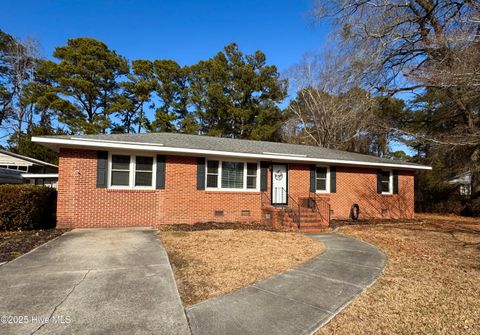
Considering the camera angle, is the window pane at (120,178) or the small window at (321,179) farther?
the small window at (321,179)

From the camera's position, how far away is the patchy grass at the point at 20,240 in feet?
17.7

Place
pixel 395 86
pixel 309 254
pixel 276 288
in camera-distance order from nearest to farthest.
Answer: pixel 276 288
pixel 309 254
pixel 395 86

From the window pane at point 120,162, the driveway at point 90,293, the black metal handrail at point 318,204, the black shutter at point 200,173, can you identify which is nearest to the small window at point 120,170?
the window pane at point 120,162

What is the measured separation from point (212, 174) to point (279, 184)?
3.01m

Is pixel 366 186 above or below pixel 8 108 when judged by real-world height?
below

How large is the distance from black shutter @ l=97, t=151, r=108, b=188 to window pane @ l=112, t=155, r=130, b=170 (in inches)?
10.9

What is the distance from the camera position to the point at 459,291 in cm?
399

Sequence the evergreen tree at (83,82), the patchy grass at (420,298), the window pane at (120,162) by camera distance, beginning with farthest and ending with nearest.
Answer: the evergreen tree at (83,82), the window pane at (120,162), the patchy grass at (420,298)

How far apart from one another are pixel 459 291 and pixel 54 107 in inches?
1089

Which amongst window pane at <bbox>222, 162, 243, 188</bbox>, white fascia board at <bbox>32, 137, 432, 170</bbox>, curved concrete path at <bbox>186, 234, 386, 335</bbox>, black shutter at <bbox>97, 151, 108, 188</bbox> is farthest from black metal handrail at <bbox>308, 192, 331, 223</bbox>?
black shutter at <bbox>97, 151, 108, 188</bbox>

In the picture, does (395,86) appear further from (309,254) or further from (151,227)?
(151,227)

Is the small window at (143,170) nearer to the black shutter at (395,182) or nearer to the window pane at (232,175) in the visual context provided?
the window pane at (232,175)

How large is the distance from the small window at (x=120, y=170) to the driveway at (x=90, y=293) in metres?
3.36

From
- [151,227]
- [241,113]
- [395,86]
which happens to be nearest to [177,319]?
[151,227]
